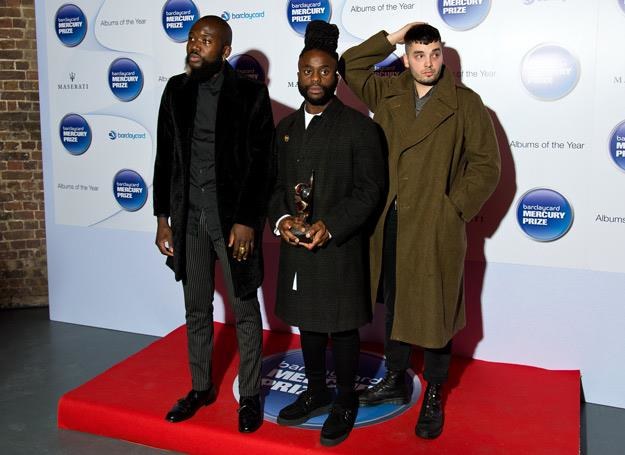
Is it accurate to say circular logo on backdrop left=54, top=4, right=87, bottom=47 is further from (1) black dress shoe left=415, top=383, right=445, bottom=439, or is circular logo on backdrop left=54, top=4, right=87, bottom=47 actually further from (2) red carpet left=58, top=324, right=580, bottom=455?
(1) black dress shoe left=415, top=383, right=445, bottom=439

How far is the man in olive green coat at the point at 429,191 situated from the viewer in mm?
2592

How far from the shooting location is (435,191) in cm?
261

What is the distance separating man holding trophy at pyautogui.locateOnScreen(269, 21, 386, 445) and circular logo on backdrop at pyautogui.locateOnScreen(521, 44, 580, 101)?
117cm

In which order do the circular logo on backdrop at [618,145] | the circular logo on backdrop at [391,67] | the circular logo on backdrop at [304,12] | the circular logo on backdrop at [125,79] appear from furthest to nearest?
the circular logo on backdrop at [125,79], the circular logo on backdrop at [304,12], the circular logo on backdrop at [391,67], the circular logo on backdrop at [618,145]

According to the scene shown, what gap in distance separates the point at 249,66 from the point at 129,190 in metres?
1.15

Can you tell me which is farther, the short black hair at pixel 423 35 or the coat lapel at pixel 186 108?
the coat lapel at pixel 186 108

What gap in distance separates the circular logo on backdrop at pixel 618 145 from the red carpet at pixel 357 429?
1.11 m

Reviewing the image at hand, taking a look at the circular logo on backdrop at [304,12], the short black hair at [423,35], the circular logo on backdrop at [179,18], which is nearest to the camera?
the short black hair at [423,35]

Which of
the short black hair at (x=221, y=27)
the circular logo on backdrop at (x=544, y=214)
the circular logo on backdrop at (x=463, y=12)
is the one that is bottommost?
the circular logo on backdrop at (x=544, y=214)

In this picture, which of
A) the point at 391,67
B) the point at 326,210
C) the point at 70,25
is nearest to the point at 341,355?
the point at 326,210

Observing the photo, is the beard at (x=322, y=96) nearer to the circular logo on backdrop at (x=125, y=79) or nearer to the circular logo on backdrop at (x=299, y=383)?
the circular logo on backdrop at (x=299, y=383)

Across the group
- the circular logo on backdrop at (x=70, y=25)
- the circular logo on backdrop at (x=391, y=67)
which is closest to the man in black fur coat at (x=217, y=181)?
the circular logo on backdrop at (x=391, y=67)

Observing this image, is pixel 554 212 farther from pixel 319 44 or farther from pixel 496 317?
pixel 319 44

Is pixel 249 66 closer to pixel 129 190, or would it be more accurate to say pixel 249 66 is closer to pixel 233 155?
pixel 129 190
